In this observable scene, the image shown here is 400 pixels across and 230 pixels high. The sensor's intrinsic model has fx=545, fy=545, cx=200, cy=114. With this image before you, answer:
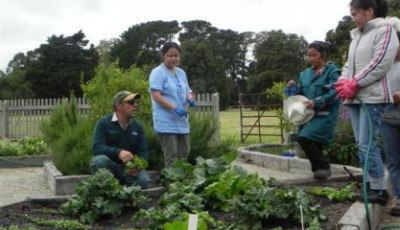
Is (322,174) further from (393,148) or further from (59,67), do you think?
(59,67)

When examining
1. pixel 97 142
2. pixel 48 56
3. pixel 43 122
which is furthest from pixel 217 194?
pixel 48 56

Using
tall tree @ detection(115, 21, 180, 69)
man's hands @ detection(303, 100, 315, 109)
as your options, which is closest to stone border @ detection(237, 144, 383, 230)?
man's hands @ detection(303, 100, 315, 109)

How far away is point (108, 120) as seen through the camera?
5.64 meters

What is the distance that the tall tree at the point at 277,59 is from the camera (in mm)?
70969

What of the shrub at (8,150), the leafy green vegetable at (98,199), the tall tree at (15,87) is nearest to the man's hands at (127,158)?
the leafy green vegetable at (98,199)

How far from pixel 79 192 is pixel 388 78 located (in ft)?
9.25

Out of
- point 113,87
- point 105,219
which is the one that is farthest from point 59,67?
point 105,219

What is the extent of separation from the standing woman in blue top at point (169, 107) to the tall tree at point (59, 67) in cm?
5669

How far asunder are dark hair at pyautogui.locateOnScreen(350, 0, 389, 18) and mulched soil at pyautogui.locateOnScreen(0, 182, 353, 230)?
1709 mm

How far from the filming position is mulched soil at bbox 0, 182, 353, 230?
4.09 meters

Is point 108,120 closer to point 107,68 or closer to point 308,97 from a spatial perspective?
point 308,97

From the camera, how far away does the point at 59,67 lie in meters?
64.1

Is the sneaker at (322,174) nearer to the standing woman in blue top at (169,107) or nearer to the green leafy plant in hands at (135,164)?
the standing woman in blue top at (169,107)

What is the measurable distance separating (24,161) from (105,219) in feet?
23.4
